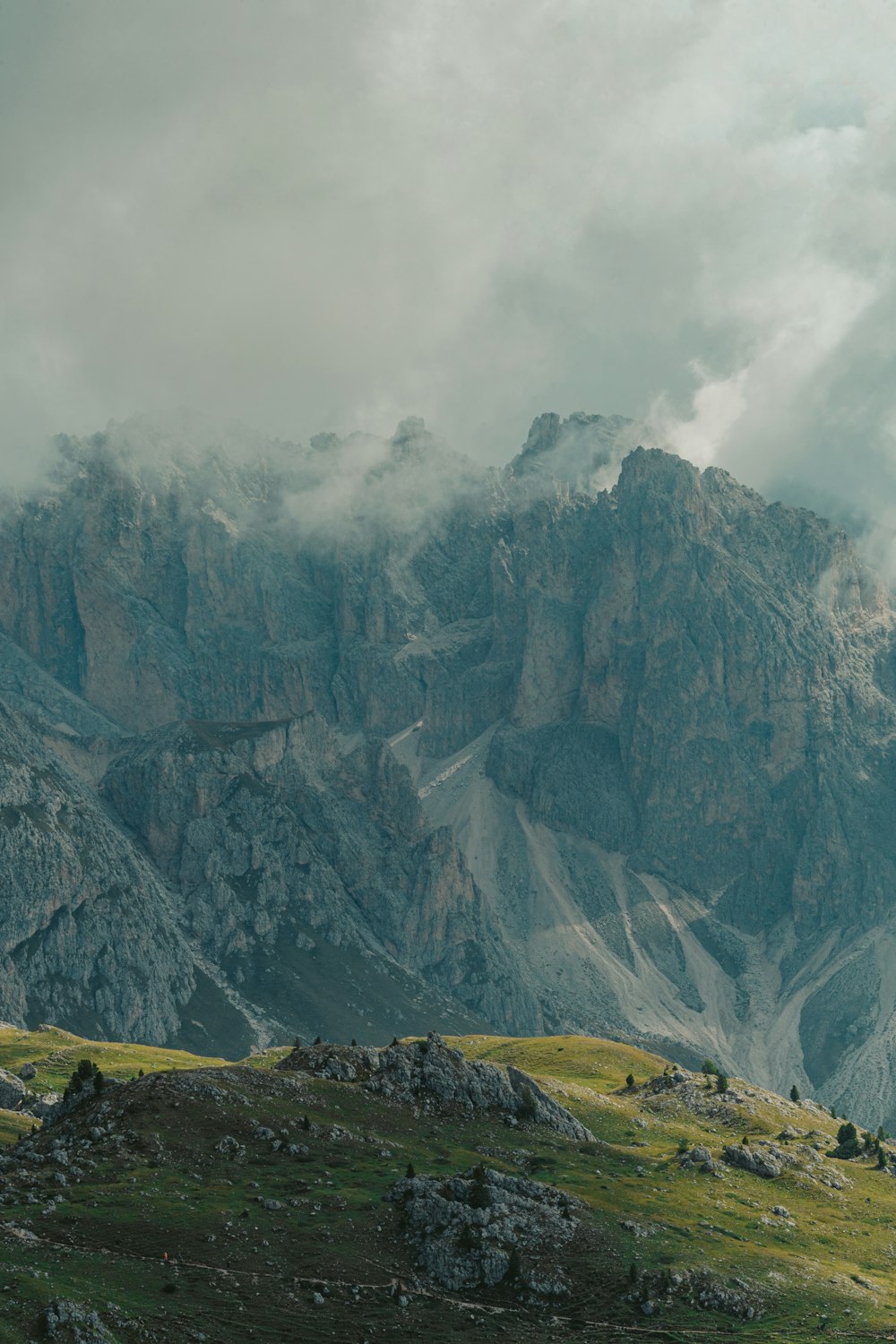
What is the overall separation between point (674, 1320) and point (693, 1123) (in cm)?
7631

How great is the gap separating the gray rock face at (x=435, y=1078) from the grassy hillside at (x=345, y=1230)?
240 cm

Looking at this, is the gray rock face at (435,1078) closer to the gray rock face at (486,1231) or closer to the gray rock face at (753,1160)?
the gray rock face at (753,1160)

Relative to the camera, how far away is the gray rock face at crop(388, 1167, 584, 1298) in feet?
289

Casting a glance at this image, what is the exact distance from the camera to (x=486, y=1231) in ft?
298

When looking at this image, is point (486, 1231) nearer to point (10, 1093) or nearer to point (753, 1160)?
point (753, 1160)

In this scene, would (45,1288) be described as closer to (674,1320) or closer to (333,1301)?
(333,1301)

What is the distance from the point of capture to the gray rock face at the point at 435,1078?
12656 cm

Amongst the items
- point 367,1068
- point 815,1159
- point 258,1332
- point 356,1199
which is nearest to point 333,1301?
point 258,1332

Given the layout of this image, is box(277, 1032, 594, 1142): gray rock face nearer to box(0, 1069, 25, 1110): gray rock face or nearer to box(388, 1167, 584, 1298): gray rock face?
box(388, 1167, 584, 1298): gray rock face

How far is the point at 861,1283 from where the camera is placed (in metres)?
99.6

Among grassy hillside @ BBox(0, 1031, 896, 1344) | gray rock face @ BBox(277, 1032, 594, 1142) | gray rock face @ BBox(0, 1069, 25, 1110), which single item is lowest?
gray rock face @ BBox(0, 1069, 25, 1110)

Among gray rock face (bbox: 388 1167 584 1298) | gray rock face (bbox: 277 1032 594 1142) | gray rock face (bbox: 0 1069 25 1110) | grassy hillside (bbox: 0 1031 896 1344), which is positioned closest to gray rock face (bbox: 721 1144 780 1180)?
grassy hillside (bbox: 0 1031 896 1344)

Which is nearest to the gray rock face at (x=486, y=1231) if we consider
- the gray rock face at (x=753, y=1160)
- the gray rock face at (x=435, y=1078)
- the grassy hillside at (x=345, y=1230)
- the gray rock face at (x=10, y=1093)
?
the grassy hillside at (x=345, y=1230)

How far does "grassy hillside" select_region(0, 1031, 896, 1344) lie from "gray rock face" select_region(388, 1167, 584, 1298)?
4.02 feet
